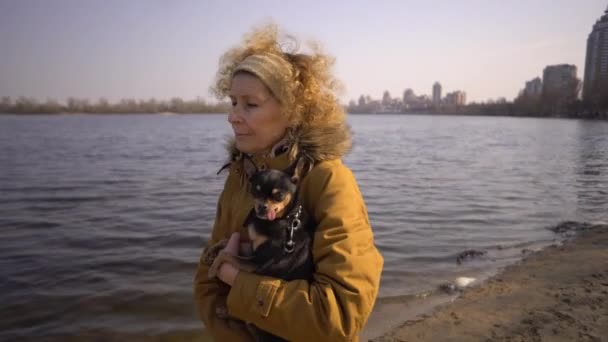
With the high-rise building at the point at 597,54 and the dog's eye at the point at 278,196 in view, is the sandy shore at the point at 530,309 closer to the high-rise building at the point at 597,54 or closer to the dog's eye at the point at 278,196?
the dog's eye at the point at 278,196

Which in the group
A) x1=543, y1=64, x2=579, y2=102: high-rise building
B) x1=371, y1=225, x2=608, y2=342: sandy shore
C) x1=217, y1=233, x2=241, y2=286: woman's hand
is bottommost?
x1=371, y1=225, x2=608, y2=342: sandy shore

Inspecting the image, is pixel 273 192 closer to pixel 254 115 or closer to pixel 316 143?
pixel 316 143

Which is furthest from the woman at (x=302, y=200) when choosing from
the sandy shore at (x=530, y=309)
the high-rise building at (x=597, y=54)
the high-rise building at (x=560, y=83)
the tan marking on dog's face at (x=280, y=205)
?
the high-rise building at (x=560, y=83)

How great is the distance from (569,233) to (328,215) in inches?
400

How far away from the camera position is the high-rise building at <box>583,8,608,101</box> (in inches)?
4311

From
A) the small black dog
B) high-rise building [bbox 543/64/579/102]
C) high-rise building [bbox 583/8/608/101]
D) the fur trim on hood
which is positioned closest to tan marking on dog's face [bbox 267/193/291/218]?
the small black dog

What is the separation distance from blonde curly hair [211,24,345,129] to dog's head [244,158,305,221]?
14.5 inches

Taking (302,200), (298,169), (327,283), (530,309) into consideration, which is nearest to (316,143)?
(298,169)

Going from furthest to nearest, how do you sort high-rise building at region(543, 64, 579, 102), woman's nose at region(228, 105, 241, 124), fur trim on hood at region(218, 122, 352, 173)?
high-rise building at region(543, 64, 579, 102) → woman's nose at region(228, 105, 241, 124) → fur trim on hood at region(218, 122, 352, 173)

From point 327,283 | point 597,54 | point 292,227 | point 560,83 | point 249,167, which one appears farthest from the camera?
point 560,83

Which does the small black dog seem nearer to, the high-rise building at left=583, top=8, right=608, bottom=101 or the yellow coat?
the yellow coat

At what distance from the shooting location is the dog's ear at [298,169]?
6.64 feet

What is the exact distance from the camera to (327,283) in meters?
1.75

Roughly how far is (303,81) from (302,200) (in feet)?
2.30
